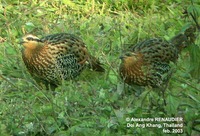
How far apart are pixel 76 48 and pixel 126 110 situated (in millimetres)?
1684

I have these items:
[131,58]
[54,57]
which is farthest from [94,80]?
[131,58]

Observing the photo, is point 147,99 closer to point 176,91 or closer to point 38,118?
point 176,91

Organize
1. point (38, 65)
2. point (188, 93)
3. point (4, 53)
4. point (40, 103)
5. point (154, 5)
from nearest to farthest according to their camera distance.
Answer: point (188, 93) → point (40, 103) → point (38, 65) → point (4, 53) → point (154, 5)

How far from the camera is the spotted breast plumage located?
7.56 metres

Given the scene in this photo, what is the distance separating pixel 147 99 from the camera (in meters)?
6.44

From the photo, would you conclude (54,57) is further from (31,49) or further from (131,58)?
(131,58)

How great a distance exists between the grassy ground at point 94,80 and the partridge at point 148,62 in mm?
135

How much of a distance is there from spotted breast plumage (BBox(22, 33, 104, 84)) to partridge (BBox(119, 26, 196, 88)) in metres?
0.73

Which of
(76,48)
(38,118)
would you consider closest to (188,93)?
(38,118)

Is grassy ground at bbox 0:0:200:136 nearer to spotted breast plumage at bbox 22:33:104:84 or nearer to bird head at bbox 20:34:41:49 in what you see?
spotted breast plumage at bbox 22:33:104:84

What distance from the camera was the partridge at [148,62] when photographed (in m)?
6.94

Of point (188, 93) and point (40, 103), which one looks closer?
point (188, 93)

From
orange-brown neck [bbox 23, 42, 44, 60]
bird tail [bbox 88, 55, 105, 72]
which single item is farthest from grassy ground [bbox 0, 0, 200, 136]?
orange-brown neck [bbox 23, 42, 44, 60]

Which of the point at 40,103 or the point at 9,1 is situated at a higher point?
the point at 9,1
